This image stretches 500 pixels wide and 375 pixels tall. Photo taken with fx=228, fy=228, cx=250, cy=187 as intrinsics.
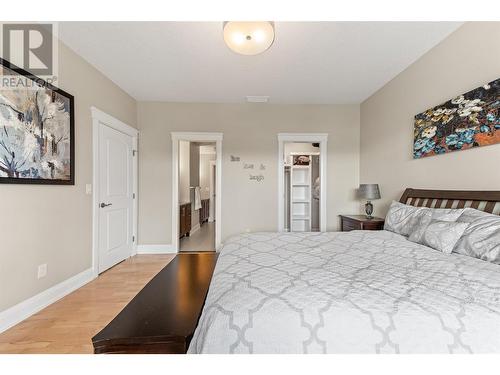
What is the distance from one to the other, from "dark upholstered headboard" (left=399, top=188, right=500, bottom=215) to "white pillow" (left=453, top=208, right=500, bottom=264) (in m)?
0.20

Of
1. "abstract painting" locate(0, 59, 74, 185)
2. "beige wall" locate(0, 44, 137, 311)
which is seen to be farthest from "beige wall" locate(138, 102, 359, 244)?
"abstract painting" locate(0, 59, 74, 185)

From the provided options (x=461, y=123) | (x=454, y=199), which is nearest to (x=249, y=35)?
(x=461, y=123)

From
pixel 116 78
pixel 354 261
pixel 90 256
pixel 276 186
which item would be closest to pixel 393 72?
pixel 276 186

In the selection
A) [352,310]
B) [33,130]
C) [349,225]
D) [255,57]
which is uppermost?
[255,57]

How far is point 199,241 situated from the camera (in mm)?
4891

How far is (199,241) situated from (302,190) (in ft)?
8.69

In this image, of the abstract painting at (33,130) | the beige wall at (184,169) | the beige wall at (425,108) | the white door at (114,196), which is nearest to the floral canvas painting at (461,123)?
the beige wall at (425,108)

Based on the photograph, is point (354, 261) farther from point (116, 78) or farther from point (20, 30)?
point (116, 78)

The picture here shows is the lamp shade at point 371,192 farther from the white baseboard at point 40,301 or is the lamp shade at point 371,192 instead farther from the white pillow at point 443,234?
the white baseboard at point 40,301

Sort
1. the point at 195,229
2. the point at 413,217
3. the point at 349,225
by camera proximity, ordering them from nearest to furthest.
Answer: the point at 413,217, the point at 349,225, the point at 195,229

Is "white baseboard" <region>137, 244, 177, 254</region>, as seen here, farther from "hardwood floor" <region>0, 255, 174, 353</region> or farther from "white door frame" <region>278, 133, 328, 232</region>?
"white door frame" <region>278, 133, 328, 232</region>

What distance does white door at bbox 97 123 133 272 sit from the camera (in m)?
3.02

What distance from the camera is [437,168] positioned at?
2.35m

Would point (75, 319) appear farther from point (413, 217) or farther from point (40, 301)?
point (413, 217)
